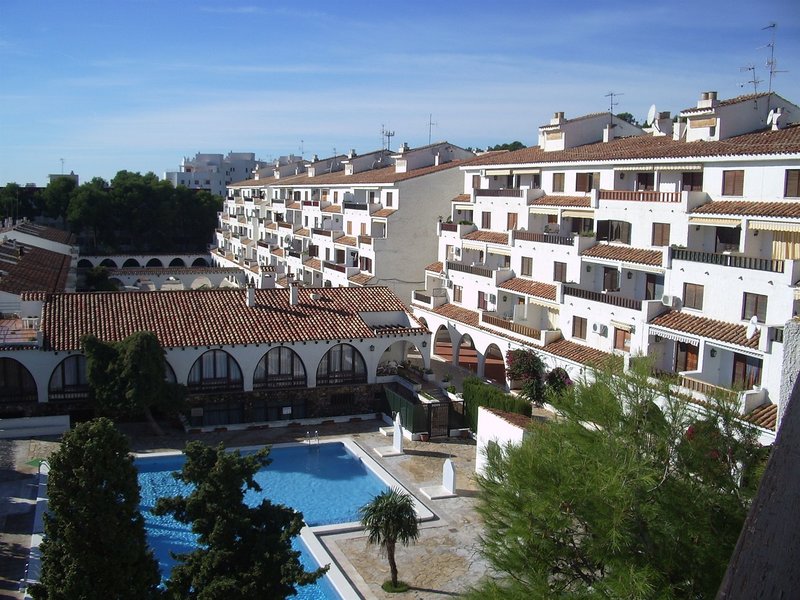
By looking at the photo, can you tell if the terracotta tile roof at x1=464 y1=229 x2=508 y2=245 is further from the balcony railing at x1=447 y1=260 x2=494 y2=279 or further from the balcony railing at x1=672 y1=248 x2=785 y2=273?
the balcony railing at x1=672 y1=248 x2=785 y2=273

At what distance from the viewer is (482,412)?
1132 inches

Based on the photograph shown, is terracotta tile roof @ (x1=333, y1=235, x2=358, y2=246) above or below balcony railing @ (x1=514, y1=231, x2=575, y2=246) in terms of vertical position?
below

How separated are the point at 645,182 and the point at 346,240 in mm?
27199

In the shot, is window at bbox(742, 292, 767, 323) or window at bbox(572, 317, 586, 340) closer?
window at bbox(742, 292, 767, 323)

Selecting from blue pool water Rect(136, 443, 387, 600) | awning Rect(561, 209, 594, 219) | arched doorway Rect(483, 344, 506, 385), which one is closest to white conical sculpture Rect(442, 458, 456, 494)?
blue pool water Rect(136, 443, 387, 600)

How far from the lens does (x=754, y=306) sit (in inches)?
1100

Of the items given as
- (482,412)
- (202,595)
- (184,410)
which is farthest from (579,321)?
(202,595)

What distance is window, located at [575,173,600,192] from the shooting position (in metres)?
38.9

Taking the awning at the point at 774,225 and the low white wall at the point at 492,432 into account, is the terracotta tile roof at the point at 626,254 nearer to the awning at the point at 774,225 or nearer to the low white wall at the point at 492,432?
the awning at the point at 774,225

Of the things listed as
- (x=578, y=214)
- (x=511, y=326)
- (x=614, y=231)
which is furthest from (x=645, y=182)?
(x=511, y=326)

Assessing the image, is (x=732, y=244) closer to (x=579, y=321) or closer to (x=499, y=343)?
(x=579, y=321)

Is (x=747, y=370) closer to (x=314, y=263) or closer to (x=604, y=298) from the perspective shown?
(x=604, y=298)

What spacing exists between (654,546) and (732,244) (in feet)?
71.7

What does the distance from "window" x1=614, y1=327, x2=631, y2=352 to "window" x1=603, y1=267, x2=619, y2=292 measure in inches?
102
